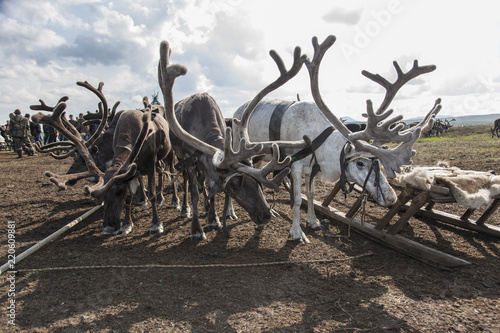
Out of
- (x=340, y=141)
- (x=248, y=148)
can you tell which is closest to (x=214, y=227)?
(x=248, y=148)

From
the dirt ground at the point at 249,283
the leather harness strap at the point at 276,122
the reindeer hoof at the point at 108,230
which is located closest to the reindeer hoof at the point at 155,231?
the dirt ground at the point at 249,283

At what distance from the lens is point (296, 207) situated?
5.05 metres

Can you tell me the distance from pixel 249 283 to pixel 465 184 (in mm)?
3251

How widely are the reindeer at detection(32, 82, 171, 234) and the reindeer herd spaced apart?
1 cm

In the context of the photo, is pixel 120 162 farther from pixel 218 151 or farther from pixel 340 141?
pixel 340 141

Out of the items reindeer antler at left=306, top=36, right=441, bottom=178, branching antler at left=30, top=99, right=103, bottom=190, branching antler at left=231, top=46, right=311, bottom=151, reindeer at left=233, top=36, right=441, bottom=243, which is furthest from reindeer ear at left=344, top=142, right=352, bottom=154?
branching antler at left=30, top=99, right=103, bottom=190

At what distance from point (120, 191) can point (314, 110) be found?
11.1ft

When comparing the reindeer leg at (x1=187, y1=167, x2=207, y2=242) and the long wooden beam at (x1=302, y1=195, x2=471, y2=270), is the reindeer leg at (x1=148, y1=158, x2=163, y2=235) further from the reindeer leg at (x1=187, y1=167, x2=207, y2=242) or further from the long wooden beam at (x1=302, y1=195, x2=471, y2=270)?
the long wooden beam at (x1=302, y1=195, x2=471, y2=270)

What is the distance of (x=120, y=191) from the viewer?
443cm

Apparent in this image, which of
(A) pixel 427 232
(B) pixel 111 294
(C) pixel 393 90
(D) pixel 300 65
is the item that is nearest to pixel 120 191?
(B) pixel 111 294

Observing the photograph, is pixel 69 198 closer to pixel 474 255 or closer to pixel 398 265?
pixel 398 265

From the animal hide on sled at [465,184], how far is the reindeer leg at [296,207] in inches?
62.6

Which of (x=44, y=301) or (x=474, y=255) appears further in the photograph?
(x=474, y=255)

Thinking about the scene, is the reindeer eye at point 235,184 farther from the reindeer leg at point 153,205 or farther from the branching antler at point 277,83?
the reindeer leg at point 153,205
